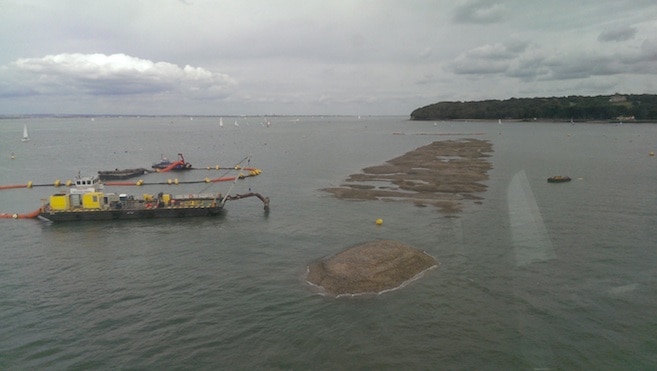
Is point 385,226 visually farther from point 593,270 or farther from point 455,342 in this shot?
point 455,342

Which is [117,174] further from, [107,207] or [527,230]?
[527,230]

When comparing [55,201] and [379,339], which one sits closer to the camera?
[379,339]

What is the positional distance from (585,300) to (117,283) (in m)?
28.9

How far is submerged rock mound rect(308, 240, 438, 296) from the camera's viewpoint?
26.6m

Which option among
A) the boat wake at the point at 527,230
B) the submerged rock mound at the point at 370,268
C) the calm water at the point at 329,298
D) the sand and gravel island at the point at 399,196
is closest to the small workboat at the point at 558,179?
the boat wake at the point at 527,230

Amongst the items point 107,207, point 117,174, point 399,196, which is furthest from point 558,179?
point 117,174

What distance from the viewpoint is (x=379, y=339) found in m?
21.4

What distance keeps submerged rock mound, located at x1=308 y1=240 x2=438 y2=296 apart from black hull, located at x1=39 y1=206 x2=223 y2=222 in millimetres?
20704

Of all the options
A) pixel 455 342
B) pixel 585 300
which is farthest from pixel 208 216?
pixel 585 300

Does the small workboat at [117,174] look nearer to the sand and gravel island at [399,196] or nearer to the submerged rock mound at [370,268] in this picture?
the sand and gravel island at [399,196]

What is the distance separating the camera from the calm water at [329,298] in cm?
2048

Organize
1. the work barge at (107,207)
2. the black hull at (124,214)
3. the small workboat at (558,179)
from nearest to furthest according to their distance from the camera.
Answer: the black hull at (124,214)
the work barge at (107,207)
the small workboat at (558,179)

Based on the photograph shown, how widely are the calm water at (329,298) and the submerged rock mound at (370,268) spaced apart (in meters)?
1.04

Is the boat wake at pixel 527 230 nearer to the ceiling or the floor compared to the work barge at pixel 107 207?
nearer to the floor
